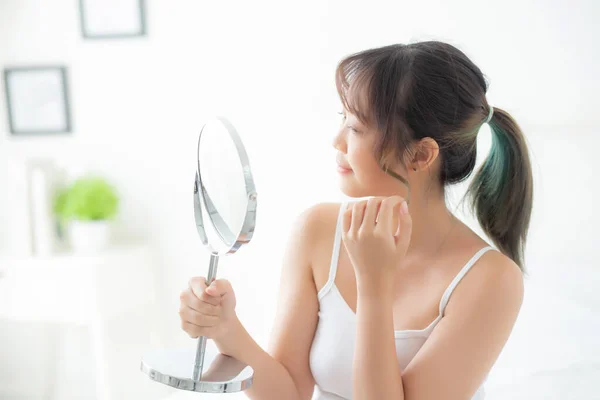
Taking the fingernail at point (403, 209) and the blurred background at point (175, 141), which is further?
the blurred background at point (175, 141)

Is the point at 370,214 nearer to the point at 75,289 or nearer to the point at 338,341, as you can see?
the point at 338,341

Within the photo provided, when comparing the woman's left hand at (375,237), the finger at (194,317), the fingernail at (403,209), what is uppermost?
the fingernail at (403,209)

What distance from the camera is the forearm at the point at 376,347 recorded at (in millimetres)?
930

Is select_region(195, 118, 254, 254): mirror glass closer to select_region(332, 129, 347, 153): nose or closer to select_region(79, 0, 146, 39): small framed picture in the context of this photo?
select_region(332, 129, 347, 153): nose

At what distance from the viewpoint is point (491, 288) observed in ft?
3.35

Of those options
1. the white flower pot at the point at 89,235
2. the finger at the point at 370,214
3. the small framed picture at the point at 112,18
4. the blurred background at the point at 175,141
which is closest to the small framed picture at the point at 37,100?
the blurred background at the point at 175,141

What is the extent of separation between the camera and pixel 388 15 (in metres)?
2.11

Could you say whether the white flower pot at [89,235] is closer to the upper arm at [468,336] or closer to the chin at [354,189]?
the chin at [354,189]

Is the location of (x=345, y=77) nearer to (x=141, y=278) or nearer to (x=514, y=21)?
(x=514, y=21)

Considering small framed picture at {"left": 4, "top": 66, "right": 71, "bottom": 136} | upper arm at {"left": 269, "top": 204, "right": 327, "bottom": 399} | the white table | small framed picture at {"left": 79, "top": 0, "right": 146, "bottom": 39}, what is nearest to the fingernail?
upper arm at {"left": 269, "top": 204, "right": 327, "bottom": 399}

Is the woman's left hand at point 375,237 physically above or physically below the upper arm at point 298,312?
above

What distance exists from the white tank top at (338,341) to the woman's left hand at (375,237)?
185mm

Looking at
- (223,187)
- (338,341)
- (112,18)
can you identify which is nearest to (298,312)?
(338,341)

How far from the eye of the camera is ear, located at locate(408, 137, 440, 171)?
3.37 feet
